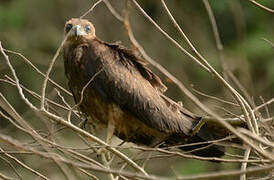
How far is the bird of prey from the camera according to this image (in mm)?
4859

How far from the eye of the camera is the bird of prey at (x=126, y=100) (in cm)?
486

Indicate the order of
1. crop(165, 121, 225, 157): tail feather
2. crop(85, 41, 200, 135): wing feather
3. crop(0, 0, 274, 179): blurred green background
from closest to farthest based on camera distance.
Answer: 1. crop(165, 121, 225, 157): tail feather
2. crop(85, 41, 200, 135): wing feather
3. crop(0, 0, 274, 179): blurred green background

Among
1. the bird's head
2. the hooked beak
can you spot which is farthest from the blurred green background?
the hooked beak

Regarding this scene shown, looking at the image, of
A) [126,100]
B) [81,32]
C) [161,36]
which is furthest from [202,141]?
[161,36]

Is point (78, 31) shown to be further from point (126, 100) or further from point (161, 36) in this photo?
point (161, 36)

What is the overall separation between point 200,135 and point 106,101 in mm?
747

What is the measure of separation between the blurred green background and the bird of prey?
4841 mm

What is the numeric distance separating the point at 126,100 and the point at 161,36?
6.16 meters

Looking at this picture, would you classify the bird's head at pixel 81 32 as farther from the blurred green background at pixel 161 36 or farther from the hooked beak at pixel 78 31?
the blurred green background at pixel 161 36

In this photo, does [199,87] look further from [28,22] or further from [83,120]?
[83,120]

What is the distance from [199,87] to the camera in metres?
10.5

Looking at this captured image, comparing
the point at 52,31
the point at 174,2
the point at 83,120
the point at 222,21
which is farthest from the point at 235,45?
the point at 83,120

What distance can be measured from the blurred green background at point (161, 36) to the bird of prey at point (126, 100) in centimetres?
484

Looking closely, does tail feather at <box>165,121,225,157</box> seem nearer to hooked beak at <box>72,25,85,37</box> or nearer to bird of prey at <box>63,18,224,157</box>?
bird of prey at <box>63,18,224,157</box>
